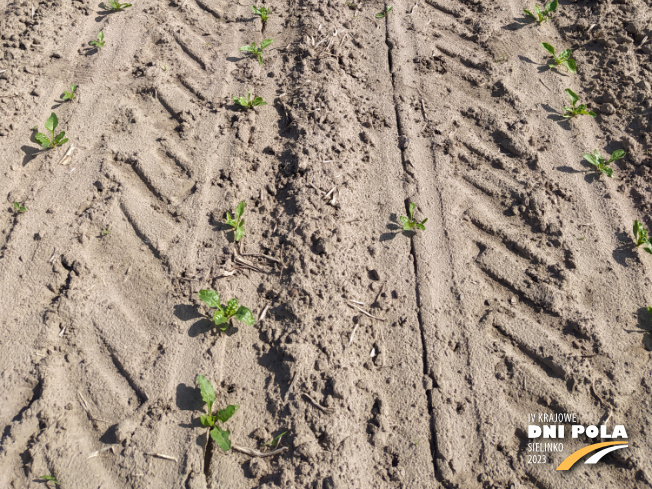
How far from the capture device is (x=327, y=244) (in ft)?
8.45

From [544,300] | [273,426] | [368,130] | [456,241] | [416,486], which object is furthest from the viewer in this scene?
[368,130]

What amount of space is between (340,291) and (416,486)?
0.98 meters

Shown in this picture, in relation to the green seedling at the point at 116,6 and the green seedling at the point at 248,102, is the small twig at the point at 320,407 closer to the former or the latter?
the green seedling at the point at 248,102

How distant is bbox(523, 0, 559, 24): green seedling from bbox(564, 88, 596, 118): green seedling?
80cm

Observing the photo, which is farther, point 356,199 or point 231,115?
point 231,115

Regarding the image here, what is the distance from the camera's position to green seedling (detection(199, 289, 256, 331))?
7.77 ft

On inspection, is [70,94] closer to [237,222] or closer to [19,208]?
[19,208]

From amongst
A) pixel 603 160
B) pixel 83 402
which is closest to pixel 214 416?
pixel 83 402

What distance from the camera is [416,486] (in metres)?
2.03

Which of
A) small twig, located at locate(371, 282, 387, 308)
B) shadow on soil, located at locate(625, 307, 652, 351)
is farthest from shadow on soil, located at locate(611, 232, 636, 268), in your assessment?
small twig, located at locate(371, 282, 387, 308)

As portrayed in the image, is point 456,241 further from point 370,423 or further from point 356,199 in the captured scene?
point 370,423

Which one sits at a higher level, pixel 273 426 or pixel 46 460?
pixel 273 426

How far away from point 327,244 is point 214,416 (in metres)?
1.04

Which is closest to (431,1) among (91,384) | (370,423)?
(370,423)
